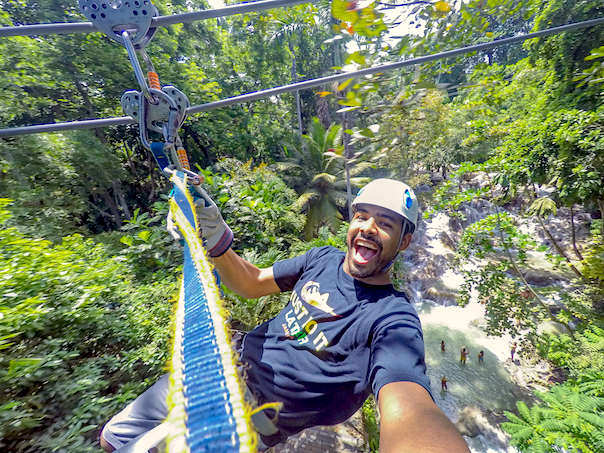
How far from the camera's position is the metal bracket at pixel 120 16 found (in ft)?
3.41

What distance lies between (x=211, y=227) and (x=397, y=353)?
1368mm

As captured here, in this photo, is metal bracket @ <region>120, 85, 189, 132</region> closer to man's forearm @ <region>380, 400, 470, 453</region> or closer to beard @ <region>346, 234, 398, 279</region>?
beard @ <region>346, 234, 398, 279</region>

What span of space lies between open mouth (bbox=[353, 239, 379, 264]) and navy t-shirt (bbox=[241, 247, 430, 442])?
0.15 m

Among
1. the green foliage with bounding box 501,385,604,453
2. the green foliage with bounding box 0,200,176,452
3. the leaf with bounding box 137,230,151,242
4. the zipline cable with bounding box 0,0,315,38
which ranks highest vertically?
the zipline cable with bounding box 0,0,315,38

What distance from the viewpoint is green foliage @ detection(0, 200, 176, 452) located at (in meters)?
1.56

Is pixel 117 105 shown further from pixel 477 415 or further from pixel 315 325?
pixel 477 415

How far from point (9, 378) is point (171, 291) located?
6.43 feet

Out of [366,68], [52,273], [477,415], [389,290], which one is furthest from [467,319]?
[52,273]

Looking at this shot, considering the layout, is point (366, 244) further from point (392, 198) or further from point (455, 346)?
point (455, 346)

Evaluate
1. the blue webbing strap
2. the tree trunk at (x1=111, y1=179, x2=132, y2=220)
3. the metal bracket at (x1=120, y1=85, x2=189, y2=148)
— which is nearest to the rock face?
the blue webbing strap

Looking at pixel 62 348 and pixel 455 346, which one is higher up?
pixel 62 348

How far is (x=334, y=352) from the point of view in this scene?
1252 mm

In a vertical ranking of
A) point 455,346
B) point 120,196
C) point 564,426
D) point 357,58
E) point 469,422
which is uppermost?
point 357,58

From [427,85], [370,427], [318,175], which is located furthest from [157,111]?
[318,175]
